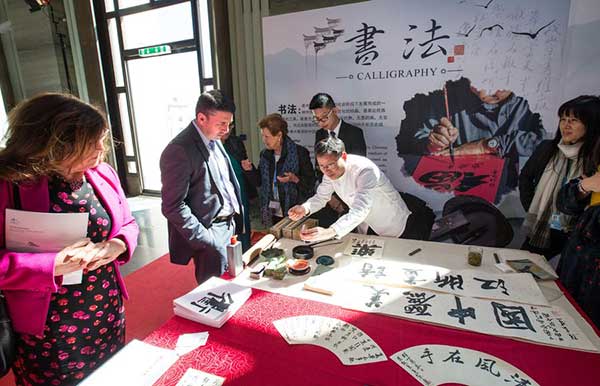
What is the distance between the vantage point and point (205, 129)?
170cm

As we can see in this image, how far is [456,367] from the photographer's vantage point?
3.08 feet

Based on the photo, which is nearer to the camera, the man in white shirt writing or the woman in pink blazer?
the woman in pink blazer

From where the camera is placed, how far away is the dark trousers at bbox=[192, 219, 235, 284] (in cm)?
171

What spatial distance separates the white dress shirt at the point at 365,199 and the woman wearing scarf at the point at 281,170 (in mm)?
673

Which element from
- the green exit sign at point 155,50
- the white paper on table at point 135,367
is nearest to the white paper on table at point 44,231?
the white paper on table at point 135,367

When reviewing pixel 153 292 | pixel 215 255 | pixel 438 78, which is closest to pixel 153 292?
pixel 153 292

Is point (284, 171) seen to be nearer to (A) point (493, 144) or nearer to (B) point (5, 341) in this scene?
(A) point (493, 144)

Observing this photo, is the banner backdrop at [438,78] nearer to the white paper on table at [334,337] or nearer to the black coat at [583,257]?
the black coat at [583,257]

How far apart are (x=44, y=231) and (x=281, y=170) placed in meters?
1.79

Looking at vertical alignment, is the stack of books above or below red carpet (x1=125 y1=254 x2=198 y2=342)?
above

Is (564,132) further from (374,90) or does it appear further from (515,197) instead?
(374,90)

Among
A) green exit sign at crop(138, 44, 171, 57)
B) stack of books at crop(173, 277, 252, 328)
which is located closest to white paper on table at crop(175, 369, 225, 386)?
stack of books at crop(173, 277, 252, 328)

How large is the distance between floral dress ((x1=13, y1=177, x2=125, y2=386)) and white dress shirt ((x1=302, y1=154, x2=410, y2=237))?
103 centimetres

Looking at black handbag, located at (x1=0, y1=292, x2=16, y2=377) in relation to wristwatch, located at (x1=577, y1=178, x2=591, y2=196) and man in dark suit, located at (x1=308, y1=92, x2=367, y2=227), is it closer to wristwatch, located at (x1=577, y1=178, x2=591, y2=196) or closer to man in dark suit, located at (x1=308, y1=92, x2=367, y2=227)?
man in dark suit, located at (x1=308, y1=92, x2=367, y2=227)
